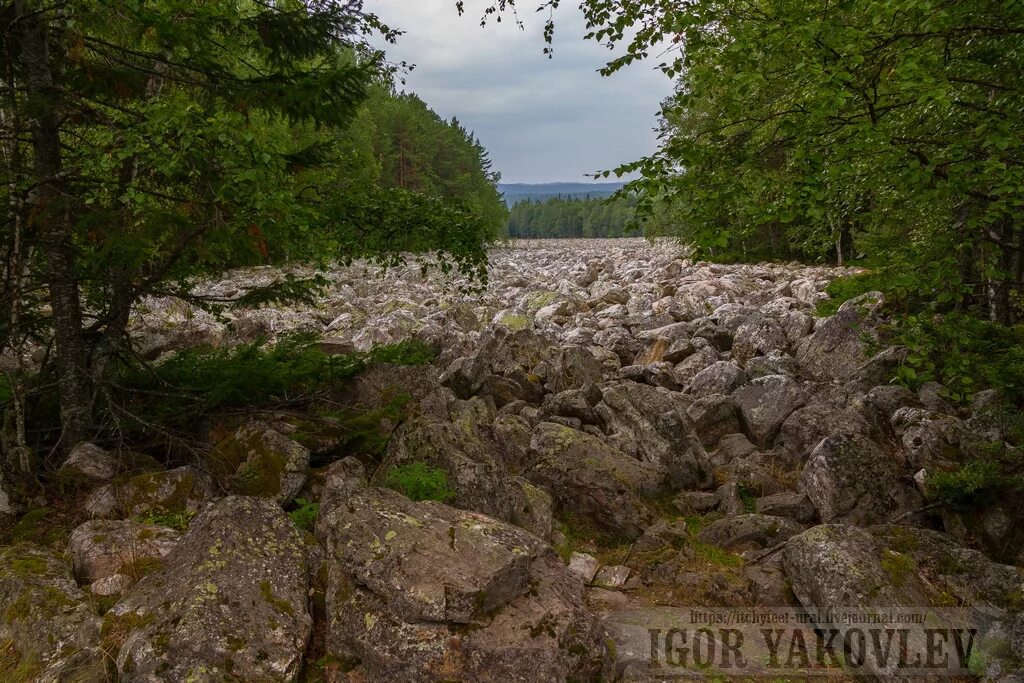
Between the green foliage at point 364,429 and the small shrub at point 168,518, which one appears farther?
the green foliage at point 364,429

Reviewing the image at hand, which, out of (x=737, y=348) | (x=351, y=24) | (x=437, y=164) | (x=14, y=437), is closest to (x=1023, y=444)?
(x=737, y=348)

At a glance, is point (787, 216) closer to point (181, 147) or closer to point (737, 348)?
point (181, 147)

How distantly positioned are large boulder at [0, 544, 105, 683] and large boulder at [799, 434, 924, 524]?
28.2 ft

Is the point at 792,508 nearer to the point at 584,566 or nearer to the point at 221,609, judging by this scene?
the point at 584,566

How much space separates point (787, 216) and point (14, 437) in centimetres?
885

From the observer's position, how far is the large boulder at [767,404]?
1181cm

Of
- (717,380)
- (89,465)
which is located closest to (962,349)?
(717,380)

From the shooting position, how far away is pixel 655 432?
437 inches

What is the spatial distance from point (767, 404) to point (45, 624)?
11521 millimetres

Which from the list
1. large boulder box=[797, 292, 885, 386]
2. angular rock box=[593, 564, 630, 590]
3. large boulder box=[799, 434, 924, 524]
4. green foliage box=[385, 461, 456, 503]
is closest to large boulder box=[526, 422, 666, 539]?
angular rock box=[593, 564, 630, 590]

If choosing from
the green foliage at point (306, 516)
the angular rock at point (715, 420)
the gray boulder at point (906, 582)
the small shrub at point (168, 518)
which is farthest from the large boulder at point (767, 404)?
the small shrub at point (168, 518)

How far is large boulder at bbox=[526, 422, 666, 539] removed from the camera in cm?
867

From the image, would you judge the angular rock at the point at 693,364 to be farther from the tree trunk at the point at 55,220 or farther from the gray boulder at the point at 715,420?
the tree trunk at the point at 55,220

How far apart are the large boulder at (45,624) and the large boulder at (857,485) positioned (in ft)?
28.2
